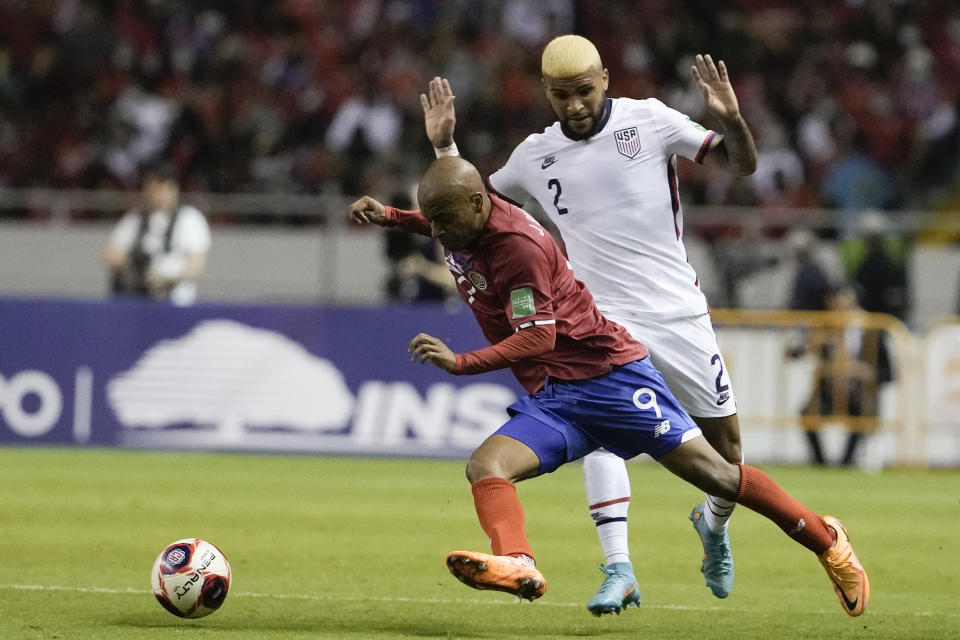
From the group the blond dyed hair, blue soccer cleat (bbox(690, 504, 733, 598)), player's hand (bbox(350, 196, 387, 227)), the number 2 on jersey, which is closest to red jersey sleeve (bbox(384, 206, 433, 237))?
player's hand (bbox(350, 196, 387, 227))

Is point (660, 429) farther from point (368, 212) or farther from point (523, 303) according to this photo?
point (368, 212)

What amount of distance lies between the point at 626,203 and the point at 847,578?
6.64 feet

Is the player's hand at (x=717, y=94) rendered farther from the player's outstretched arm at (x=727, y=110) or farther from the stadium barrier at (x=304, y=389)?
the stadium barrier at (x=304, y=389)

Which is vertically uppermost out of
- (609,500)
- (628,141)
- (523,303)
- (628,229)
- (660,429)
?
(628,141)

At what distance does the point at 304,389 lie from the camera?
15891 millimetres

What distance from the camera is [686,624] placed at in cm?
732

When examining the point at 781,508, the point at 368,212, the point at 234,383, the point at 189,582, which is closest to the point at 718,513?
the point at 781,508

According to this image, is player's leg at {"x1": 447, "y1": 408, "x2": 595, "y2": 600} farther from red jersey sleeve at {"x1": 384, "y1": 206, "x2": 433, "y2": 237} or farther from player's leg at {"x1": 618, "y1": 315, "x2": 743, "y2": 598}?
red jersey sleeve at {"x1": 384, "y1": 206, "x2": 433, "y2": 237}

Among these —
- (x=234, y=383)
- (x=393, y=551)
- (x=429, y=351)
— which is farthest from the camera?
(x=234, y=383)

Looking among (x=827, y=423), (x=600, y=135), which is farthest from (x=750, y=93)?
(x=600, y=135)

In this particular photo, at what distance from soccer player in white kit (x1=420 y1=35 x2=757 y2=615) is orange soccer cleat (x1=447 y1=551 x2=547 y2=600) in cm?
118

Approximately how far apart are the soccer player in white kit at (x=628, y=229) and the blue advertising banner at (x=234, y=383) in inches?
315

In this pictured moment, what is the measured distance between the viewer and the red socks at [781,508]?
23.1 feet

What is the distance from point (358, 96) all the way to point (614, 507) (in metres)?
15.0
